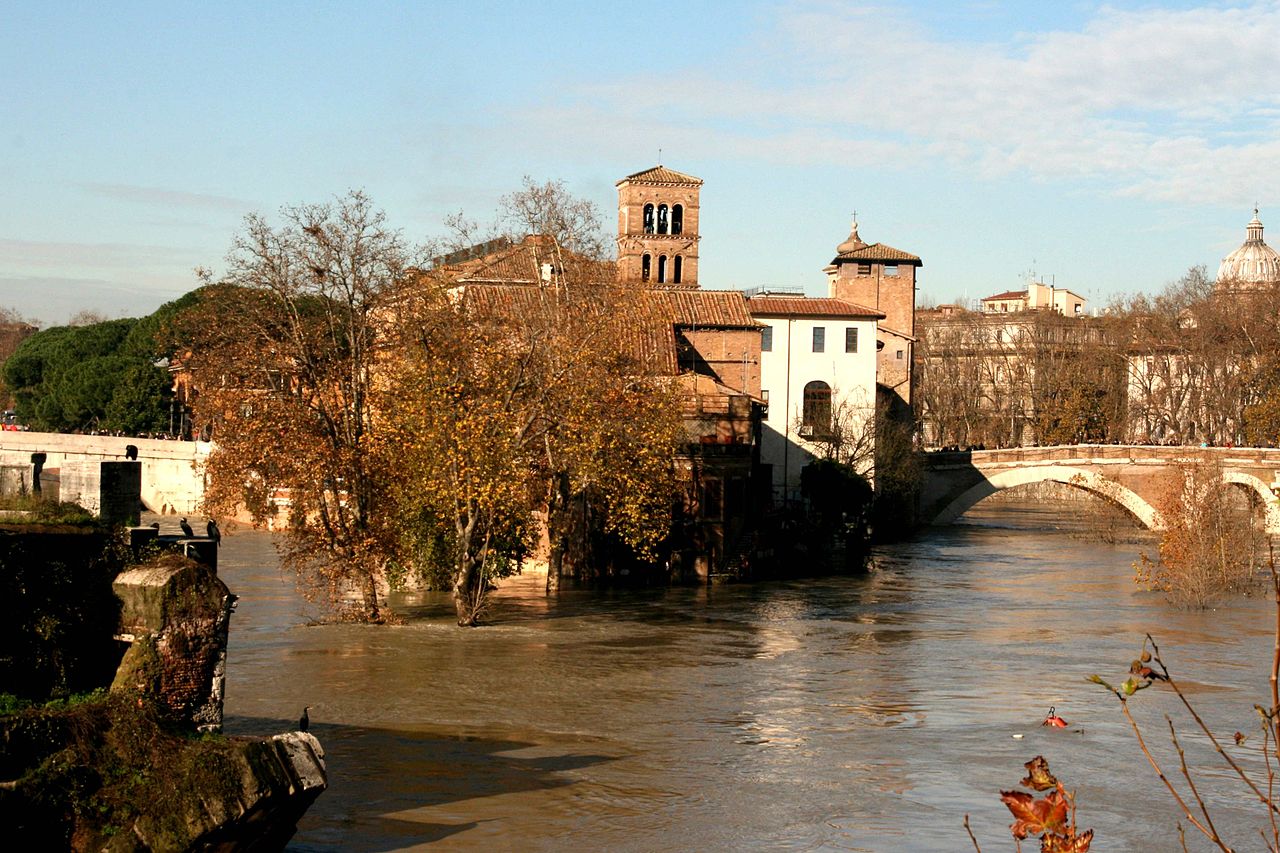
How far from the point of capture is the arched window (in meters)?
62.1

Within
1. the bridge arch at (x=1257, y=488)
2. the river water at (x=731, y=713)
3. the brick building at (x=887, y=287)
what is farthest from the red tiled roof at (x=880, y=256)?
the river water at (x=731, y=713)

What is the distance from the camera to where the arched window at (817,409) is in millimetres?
62088

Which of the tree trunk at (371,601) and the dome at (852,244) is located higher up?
the dome at (852,244)

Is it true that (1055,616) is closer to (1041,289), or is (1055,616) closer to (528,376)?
(528,376)

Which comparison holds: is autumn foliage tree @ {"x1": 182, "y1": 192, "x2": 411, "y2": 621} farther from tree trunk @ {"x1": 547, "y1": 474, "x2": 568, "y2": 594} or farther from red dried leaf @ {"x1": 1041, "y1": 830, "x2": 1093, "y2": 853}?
red dried leaf @ {"x1": 1041, "y1": 830, "x2": 1093, "y2": 853}

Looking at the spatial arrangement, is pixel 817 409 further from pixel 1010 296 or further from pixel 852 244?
pixel 1010 296

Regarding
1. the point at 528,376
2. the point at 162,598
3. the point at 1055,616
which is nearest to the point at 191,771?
the point at 162,598

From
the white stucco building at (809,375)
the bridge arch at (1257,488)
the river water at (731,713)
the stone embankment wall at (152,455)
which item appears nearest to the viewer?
the river water at (731,713)

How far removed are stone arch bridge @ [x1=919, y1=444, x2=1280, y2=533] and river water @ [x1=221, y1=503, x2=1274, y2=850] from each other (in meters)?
22.4

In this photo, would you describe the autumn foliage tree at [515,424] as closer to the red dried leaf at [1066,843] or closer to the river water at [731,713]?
the river water at [731,713]

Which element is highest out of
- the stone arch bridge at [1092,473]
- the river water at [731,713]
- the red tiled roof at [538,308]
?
the red tiled roof at [538,308]

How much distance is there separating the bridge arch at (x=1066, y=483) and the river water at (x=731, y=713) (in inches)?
901

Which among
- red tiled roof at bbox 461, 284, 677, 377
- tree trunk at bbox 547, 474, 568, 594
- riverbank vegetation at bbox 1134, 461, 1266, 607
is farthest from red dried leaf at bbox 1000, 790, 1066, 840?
riverbank vegetation at bbox 1134, 461, 1266, 607

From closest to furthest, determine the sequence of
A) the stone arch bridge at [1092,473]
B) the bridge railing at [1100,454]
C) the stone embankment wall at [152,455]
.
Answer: the stone arch bridge at [1092,473]
the bridge railing at [1100,454]
the stone embankment wall at [152,455]
